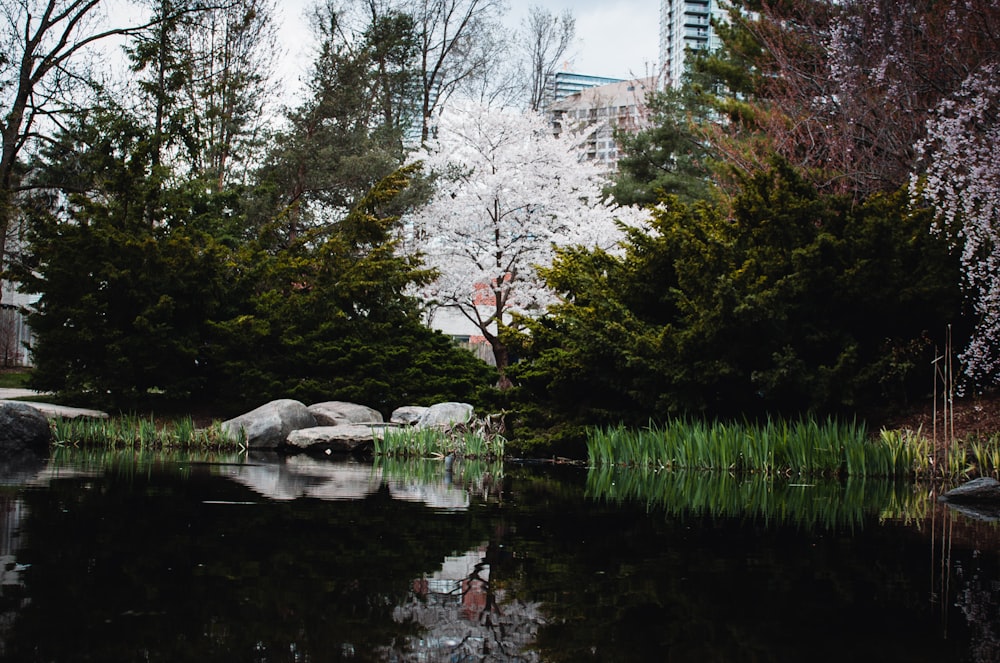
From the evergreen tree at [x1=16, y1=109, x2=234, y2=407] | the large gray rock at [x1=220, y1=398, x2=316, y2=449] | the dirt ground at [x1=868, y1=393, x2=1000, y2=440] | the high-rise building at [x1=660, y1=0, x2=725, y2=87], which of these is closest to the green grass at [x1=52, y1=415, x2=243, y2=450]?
the large gray rock at [x1=220, y1=398, x2=316, y2=449]

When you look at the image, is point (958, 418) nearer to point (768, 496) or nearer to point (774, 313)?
point (774, 313)

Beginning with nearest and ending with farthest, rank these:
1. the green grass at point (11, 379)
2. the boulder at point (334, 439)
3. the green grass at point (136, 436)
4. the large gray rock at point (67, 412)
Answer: the green grass at point (136, 436)
the boulder at point (334, 439)
the large gray rock at point (67, 412)
the green grass at point (11, 379)

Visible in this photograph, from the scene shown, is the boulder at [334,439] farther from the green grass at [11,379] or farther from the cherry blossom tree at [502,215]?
the green grass at [11,379]

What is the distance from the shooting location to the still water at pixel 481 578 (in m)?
2.16

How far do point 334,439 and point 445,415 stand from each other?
1.50 meters

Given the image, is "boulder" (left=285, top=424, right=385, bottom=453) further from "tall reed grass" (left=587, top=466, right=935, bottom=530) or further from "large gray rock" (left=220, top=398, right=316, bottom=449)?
"tall reed grass" (left=587, top=466, right=935, bottom=530)

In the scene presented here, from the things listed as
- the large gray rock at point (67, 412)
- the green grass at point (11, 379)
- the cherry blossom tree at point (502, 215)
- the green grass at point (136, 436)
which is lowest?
the green grass at point (136, 436)

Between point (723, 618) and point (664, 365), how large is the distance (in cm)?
641

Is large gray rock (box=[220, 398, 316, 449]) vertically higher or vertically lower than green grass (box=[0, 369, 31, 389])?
lower

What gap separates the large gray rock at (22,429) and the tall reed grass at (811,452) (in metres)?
6.90

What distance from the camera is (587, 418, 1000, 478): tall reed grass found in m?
7.73

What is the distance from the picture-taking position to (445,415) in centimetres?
1215

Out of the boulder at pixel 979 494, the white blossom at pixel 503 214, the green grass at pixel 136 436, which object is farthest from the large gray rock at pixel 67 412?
the boulder at pixel 979 494

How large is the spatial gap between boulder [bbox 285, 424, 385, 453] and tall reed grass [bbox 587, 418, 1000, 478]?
13.8ft
